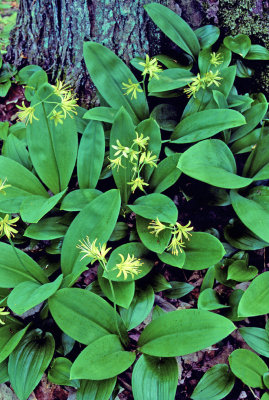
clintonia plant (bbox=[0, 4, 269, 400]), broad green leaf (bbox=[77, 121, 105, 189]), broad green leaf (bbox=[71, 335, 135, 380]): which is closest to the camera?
broad green leaf (bbox=[71, 335, 135, 380])

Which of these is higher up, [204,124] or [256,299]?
[204,124]

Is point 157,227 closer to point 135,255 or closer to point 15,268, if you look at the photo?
point 135,255

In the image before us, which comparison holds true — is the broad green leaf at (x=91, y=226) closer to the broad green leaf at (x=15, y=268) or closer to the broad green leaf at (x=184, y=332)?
the broad green leaf at (x=15, y=268)

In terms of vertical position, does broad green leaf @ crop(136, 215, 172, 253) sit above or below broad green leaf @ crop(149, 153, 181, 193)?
below

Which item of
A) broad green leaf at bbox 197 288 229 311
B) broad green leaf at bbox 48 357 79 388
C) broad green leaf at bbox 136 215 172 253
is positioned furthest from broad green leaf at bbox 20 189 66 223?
broad green leaf at bbox 197 288 229 311

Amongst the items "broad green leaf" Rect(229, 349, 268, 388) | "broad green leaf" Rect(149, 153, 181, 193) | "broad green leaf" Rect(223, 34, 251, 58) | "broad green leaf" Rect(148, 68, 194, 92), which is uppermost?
"broad green leaf" Rect(223, 34, 251, 58)

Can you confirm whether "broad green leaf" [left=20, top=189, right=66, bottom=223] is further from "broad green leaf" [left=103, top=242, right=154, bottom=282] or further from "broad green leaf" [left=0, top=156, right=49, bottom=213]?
"broad green leaf" [left=103, top=242, right=154, bottom=282]

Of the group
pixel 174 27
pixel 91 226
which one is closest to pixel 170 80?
pixel 174 27
